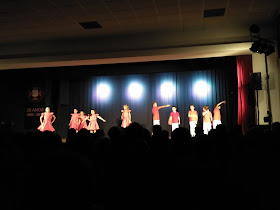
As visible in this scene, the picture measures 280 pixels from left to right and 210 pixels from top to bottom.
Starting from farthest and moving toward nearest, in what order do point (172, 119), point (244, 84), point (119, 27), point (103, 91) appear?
point (103, 91), point (172, 119), point (244, 84), point (119, 27)

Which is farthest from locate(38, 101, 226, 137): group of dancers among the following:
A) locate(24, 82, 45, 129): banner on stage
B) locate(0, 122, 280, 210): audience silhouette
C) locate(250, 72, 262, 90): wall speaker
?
locate(0, 122, 280, 210): audience silhouette

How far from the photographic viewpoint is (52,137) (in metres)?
2.19

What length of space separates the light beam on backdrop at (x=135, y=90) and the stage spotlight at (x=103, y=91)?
3.46ft

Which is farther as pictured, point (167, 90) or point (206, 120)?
point (167, 90)

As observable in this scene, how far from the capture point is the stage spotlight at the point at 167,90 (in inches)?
423

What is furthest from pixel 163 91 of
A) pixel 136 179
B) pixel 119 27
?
pixel 136 179

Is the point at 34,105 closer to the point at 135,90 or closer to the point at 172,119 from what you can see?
the point at 135,90

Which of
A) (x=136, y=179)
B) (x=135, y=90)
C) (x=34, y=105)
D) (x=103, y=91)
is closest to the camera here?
(x=136, y=179)

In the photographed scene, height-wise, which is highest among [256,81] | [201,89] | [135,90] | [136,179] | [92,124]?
[135,90]

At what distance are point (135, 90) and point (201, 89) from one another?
3014 millimetres

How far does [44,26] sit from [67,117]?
18.9 feet

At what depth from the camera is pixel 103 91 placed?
11.7 m

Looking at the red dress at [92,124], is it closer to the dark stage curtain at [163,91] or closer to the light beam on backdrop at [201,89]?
the dark stage curtain at [163,91]

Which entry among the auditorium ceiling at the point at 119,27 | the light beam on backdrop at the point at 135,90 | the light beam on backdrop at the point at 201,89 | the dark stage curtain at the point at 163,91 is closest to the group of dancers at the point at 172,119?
the dark stage curtain at the point at 163,91
